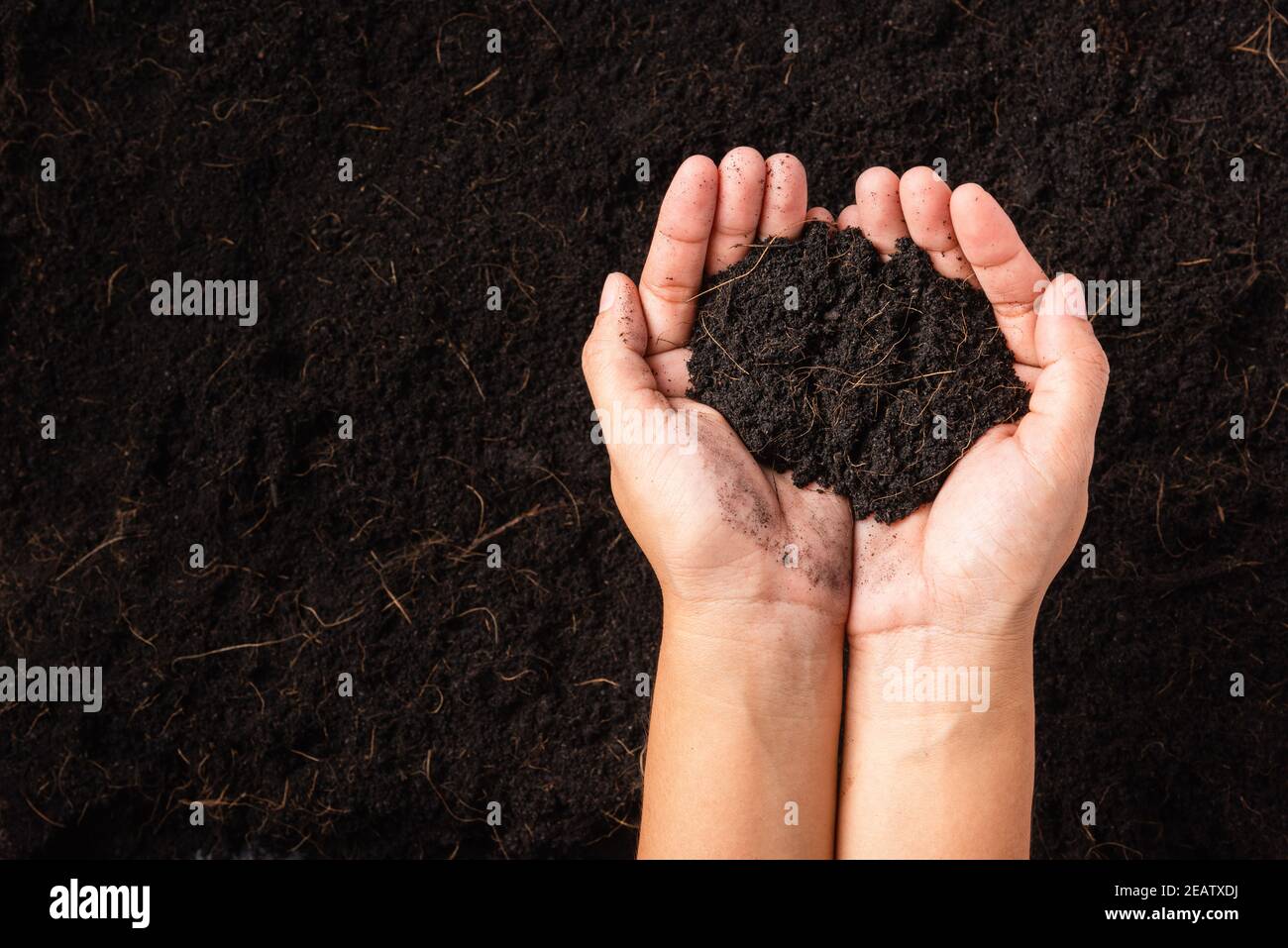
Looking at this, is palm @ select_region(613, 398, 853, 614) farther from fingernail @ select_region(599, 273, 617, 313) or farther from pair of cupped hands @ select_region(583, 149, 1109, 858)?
fingernail @ select_region(599, 273, 617, 313)

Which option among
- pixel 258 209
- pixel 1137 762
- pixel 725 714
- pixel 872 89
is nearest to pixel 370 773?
pixel 725 714

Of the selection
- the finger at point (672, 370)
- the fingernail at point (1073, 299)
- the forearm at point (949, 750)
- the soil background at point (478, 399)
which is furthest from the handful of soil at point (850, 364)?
the soil background at point (478, 399)

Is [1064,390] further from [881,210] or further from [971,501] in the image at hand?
Answer: [881,210]

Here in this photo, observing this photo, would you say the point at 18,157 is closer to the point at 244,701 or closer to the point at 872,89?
the point at 244,701

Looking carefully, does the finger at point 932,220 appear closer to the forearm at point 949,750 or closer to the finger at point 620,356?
the finger at point 620,356

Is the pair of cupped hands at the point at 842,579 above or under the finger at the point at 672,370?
under

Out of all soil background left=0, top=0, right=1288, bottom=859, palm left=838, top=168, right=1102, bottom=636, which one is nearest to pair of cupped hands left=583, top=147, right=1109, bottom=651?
palm left=838, top=168, right=1102, bottom=636
